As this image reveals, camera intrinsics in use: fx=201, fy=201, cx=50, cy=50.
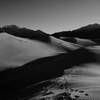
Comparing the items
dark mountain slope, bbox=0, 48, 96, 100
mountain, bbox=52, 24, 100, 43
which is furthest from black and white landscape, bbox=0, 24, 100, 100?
mountain, bbox=52, 24, 100, 43

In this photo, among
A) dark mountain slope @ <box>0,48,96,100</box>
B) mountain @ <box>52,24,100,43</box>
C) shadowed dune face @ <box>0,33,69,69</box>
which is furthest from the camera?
mountain @ <box>52,24,100,43</box>

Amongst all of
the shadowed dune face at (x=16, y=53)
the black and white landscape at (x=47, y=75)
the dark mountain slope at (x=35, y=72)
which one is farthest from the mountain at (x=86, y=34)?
the dark mountain slope at (x=35, y=72)

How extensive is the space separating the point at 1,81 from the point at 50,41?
10302mm

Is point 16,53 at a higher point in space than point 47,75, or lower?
higher

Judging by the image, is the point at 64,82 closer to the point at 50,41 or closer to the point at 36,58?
the point at 36,58

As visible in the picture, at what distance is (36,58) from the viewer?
1260 cm

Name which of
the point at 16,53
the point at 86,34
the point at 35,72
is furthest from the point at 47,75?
the point at 86,34

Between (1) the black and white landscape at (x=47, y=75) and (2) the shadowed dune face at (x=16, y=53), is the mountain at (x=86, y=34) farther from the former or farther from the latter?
(1) the black and white landscape at (x=47, y=75)

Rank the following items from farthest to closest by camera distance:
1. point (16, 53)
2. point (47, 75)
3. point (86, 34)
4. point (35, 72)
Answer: point (86, 34) < point (16, 53) < point (35, 72) < point (47, 75)

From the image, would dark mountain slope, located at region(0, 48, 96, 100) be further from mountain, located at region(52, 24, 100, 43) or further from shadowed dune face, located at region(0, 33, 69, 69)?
mountain, located at region(52, 24, 100, 43)

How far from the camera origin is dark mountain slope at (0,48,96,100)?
27.0 ft

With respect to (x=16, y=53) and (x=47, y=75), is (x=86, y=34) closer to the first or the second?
(x=16, y=53)

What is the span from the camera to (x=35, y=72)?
970 centimetres

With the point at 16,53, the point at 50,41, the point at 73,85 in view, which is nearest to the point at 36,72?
the point at 73,85
